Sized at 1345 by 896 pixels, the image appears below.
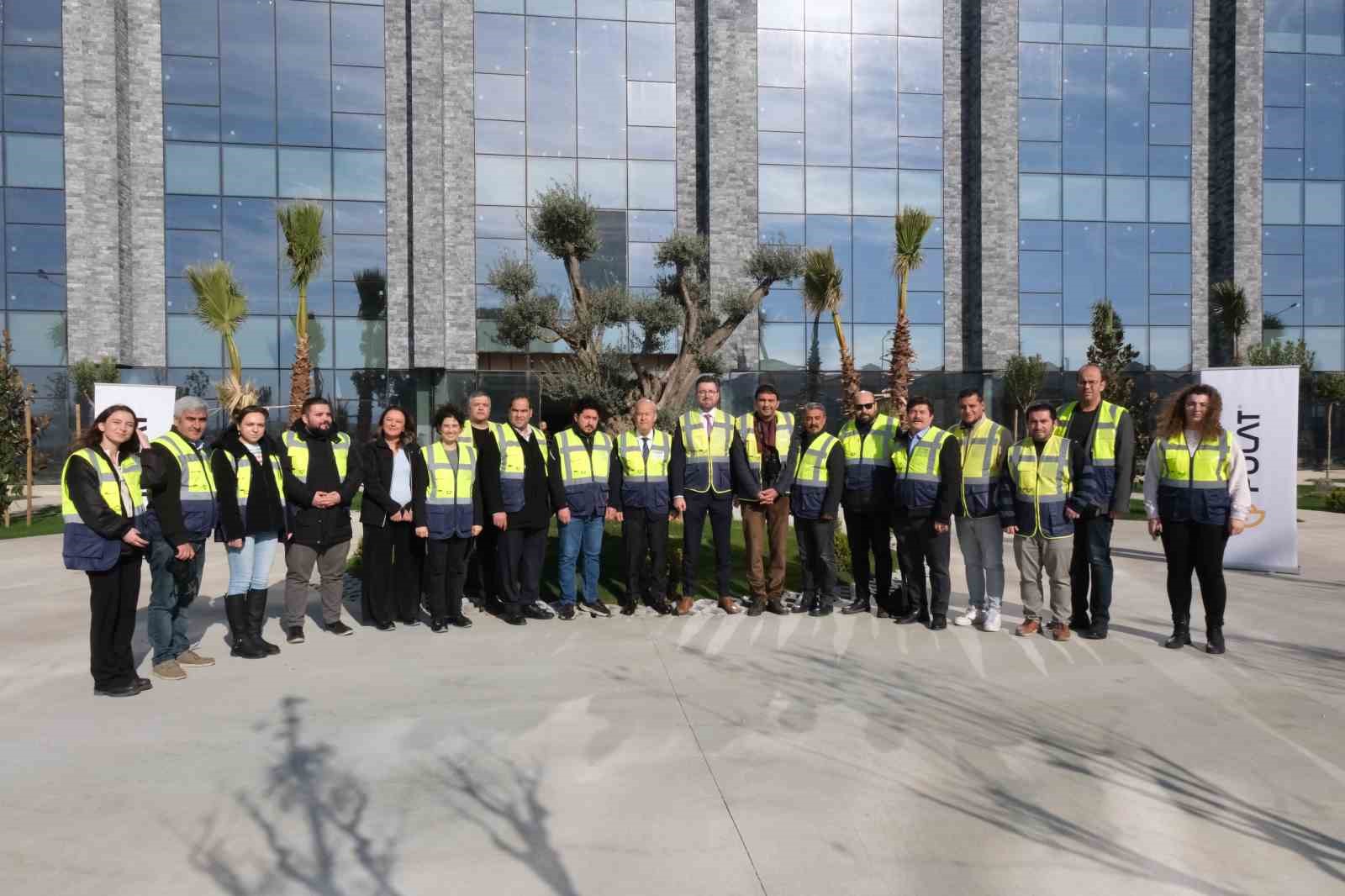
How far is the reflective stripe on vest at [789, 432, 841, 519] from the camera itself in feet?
25.5

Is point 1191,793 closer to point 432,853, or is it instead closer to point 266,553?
point 432,853

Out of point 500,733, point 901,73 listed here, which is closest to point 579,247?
point 500,733

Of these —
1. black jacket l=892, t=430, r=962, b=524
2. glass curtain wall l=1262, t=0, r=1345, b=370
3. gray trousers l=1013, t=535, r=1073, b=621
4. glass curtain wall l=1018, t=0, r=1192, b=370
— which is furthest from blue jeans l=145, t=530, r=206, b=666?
glass curtain wall l=1262, t=0, r=1345, b=370

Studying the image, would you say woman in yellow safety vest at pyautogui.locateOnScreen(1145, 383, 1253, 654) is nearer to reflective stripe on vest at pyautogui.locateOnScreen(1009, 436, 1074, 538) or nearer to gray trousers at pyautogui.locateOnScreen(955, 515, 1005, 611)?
reflective stripe on vest at pyautogui.locateOnScreen(1009, 436, 1074, 538)

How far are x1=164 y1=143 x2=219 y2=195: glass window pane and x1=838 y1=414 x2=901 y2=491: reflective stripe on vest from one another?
72.7 ft

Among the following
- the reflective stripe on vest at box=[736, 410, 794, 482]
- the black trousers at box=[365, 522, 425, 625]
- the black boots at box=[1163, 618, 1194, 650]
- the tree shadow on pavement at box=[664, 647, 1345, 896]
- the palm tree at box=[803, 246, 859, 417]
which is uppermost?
the palm tree at box=[803, 246, 859, 417]

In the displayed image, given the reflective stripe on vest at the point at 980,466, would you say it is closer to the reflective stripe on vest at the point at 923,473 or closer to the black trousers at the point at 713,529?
the reflective stripe on vest at the point at 923,473

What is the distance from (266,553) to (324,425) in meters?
1.05

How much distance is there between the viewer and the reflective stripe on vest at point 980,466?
23.8ft

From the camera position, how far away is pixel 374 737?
15.6 feet

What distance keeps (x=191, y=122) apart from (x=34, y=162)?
4144 mm

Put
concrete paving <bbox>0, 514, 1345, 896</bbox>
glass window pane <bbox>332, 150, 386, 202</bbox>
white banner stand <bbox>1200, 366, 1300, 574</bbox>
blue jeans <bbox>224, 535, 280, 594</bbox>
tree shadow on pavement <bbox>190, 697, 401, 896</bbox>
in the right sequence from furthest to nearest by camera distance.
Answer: glass window pane <bbox>332, 150, 386, 202</bbox>
white banner stand <bbox>1200, 366, 1300, 574</bbox>
blue jeans <bbox>224, 535, 280, 594</bbox>
concrete paving <bbox>0, 514, 1345, 896</bbox>
tree shadow on pavement <bbox>190, 697, 401, 896</bbox>

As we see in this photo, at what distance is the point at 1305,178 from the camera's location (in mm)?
27266

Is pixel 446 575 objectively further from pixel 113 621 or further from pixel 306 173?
pixel 306 173
